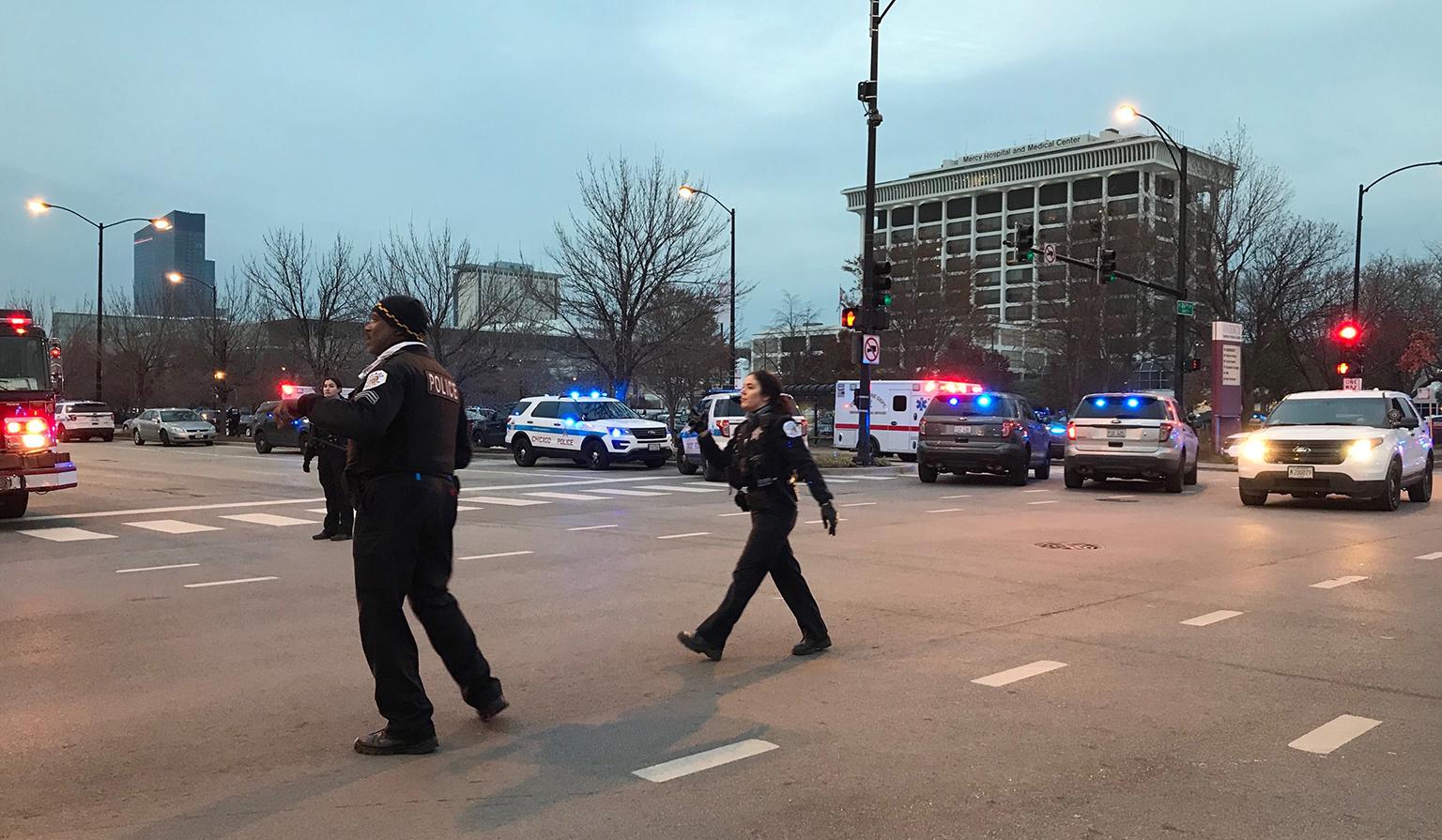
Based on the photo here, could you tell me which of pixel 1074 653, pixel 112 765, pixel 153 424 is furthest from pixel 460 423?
pixel 153 424

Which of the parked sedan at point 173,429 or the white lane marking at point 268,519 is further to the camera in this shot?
the parked sedan at point 173,429

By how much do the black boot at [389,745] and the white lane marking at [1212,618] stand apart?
5.14 m

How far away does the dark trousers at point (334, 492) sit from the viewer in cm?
1216

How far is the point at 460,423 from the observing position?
5301 millimetres

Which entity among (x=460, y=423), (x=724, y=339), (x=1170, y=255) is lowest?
(x=460, y=423)

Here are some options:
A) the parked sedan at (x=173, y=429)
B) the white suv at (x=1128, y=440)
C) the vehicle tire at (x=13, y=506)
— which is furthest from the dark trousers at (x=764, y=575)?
the parked sedan at (x=173, y=429)

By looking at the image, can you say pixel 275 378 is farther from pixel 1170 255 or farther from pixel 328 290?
pixel 1170 255

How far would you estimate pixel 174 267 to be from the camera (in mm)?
87562

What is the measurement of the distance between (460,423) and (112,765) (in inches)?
79.5

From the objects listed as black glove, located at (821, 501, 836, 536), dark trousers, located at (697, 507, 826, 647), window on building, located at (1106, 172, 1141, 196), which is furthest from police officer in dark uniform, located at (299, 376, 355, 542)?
Result: window on building, located at (1106, 172, 1141, 196)

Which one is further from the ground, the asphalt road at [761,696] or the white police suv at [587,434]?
the white police suv at [587,434]

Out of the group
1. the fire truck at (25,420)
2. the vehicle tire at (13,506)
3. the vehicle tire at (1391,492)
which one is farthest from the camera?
the vehicle tire at (1391,492)

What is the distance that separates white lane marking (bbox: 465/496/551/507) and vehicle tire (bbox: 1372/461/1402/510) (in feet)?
38.9

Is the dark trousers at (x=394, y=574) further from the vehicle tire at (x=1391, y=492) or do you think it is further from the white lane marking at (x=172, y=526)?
the vehicle tire at (x=1391, y=492)
